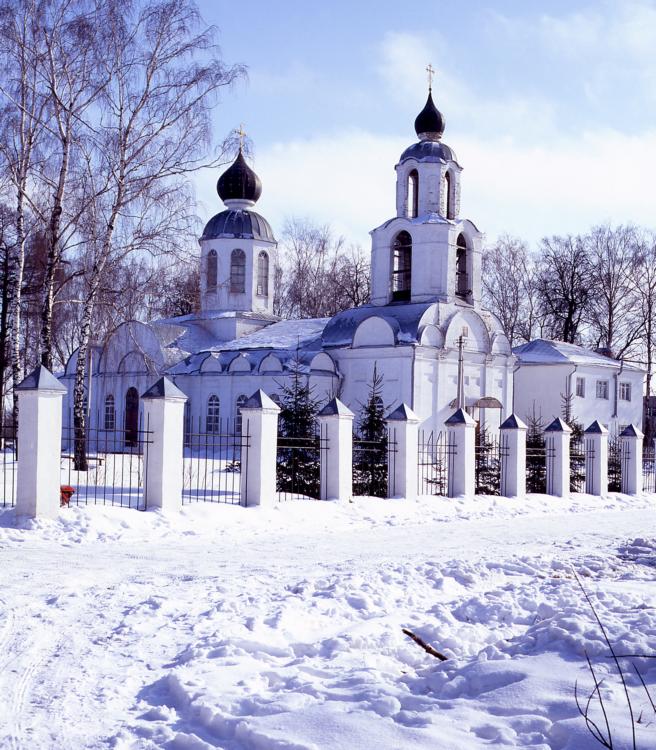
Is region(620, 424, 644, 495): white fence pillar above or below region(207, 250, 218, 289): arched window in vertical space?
below

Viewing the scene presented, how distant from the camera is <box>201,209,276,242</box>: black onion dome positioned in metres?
36.5

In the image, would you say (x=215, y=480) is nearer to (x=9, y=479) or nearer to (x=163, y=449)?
(x=9, y=479)

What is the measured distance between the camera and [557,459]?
1908cm

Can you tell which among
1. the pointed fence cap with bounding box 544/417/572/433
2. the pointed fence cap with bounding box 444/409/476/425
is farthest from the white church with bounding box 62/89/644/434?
the pointed fence cap with bounding box 444/409/476/425

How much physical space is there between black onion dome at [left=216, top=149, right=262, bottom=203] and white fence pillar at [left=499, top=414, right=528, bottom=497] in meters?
22.0

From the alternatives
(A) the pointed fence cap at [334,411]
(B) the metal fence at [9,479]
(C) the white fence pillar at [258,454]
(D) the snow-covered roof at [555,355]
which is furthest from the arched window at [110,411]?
(C) the white fence pillar at [258,454]

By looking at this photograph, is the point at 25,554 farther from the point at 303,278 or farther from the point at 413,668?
the point at 303,278

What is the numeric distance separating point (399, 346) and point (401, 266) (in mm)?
4195

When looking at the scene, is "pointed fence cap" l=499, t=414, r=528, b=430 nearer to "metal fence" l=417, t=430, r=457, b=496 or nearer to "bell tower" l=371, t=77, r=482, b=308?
"metal fence" l=417, t=430, r=457, b=496

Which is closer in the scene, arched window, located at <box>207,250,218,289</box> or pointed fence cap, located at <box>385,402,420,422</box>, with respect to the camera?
pointed fence cap, located at <box>385,402,420,422</box>

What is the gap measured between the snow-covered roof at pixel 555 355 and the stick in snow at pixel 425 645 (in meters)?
32.0

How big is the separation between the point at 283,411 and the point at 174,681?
1228 centimetres

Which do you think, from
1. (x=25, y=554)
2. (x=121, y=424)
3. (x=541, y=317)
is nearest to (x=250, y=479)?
(x=25, y=554)

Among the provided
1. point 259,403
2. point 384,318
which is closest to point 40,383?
point 259,403
